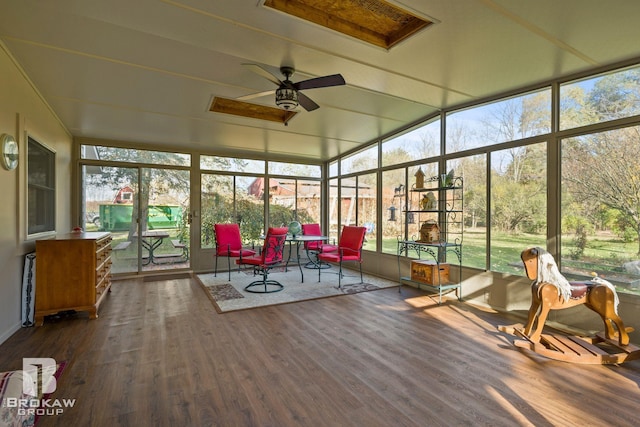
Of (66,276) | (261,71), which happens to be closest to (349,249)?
(261,71)

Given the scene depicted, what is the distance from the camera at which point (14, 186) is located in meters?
3.09

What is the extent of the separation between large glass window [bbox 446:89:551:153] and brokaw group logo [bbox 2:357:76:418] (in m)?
4.80

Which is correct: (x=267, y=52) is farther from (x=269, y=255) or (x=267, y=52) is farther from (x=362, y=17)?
(x=269, y=255)

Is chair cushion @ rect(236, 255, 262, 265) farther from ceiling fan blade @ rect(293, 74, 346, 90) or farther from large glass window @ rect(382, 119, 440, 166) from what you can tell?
large glass window @ rect(382, 119, 440, 166)

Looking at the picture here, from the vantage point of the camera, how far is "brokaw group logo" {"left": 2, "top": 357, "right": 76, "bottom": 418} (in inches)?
52.2

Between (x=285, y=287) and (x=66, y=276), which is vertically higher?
(x=66, y=276)

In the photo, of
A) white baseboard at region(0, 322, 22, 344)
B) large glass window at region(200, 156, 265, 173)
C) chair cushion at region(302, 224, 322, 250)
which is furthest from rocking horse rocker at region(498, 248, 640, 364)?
large glass window at region(200, 156, 265, 173)

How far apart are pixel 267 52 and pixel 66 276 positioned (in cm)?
322

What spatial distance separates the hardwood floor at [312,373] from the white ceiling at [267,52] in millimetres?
2709

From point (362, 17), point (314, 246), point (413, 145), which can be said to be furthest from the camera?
point (314, 246)

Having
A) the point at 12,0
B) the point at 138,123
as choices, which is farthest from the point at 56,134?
the point at 12,0

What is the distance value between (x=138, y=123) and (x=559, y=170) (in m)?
5.73

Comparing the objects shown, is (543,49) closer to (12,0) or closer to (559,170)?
(559,170)

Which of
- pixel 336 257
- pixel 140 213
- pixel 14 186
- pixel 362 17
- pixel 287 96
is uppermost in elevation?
pixel 362 17
